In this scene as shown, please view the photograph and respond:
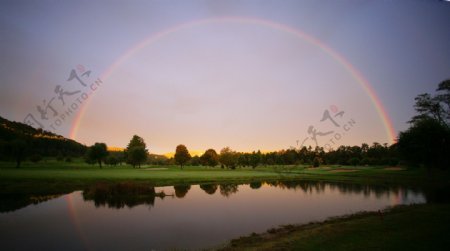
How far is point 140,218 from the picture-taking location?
81.3 ft

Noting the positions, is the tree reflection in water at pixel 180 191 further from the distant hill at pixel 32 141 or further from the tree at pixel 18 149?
the distant hill at pixel 32 141

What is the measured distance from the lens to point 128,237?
18.8m

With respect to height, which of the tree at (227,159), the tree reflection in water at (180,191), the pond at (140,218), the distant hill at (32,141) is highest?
the distant hill at (32,141)

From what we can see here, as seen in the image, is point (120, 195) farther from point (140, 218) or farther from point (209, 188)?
point (209, 188)

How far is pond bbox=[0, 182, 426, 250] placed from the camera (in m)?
17.6

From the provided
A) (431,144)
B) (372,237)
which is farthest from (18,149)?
(431,144)

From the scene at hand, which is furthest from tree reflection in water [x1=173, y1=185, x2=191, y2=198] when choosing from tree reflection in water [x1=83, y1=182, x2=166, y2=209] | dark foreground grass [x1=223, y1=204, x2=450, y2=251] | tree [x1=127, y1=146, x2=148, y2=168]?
tree [x1=127, y1=146, x2=148, y2=168]

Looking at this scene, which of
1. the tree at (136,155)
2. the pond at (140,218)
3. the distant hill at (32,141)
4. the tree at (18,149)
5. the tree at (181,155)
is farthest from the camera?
the tree at (181,155)

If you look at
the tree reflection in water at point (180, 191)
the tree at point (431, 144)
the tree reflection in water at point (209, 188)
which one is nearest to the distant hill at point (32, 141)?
the tree reflection in water at point (180, 191)

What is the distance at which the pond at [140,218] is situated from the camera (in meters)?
17.6

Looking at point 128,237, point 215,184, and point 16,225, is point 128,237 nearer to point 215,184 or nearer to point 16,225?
point 16,225

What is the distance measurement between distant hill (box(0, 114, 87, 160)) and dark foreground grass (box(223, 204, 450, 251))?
7786cm

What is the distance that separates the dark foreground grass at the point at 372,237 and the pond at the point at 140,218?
2.80 meters

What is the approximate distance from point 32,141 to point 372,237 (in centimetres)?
11356
